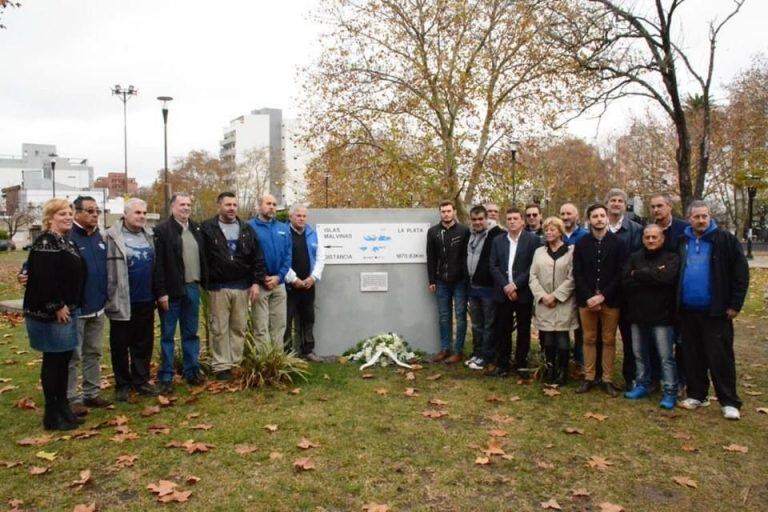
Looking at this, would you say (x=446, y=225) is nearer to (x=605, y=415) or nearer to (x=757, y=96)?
(x=605, y=415)

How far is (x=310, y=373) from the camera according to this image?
6996mm

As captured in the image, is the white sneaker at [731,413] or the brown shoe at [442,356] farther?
the brown shoe at [442,356]

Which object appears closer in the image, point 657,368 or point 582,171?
point 657,368

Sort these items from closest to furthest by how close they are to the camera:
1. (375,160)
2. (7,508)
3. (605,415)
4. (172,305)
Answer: (7,508), (605,415), (172,305), (375,160)

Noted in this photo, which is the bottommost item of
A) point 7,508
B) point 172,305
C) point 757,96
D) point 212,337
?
point 7,508

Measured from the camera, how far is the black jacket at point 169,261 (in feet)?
19.7

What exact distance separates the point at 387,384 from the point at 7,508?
3.80 metres

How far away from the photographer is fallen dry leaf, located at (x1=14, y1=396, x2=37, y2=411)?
579 cm

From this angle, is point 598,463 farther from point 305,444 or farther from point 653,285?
point 305,444

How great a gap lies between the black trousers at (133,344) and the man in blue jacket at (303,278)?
1.77 meters

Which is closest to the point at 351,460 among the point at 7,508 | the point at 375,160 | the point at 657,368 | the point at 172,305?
the point at 7,508

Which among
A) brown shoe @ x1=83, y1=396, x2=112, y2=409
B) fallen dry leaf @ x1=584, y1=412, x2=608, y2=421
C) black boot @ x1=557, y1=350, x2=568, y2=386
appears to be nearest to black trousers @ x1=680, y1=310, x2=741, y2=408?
fallen dry leaf @ x1=584, y1=412, x2=608, y2=421

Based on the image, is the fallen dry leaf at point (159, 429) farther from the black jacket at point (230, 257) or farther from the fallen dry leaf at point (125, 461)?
the black jacket at point (230, 257)

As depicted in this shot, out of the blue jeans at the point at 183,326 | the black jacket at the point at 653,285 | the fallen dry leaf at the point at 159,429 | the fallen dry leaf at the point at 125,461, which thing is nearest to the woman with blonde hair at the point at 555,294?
the black jacket at the point at 653,285
